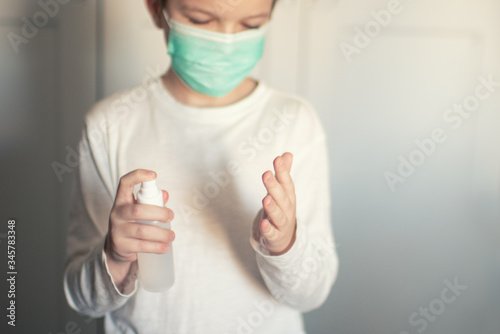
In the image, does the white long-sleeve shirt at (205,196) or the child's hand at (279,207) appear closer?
the child's hand at (279,207)

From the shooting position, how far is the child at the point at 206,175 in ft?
1.93

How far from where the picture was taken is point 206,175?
627 mm

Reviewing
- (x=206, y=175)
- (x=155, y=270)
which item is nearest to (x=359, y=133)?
(x=206, y=175)

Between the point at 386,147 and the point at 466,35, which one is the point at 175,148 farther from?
the point at 466,35

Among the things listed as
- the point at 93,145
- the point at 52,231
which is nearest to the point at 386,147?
the point at 93,145

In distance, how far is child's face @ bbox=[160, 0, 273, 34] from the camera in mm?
567

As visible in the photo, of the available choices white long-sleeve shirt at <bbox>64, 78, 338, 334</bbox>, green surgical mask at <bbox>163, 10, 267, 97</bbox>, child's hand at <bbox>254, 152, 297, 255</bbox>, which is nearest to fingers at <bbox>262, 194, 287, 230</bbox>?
child's hand at <bbox>254, 152, 297, 255</bbox>

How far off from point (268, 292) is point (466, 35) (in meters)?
0.47

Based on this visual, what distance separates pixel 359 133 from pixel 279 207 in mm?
358

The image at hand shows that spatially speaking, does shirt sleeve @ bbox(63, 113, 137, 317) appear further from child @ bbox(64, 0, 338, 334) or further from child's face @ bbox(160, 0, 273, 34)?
child's face @ bbox(160, 0, 273, 34)

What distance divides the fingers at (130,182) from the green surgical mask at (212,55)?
0.63 feet

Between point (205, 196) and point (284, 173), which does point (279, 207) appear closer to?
point (284, 173)

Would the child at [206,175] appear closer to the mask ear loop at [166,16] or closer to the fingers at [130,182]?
the mask ear loop at [166,16]

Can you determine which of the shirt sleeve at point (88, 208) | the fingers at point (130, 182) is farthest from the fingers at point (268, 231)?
the shirt sleeve at point (88, 208)
